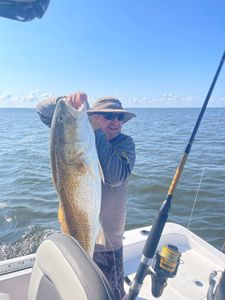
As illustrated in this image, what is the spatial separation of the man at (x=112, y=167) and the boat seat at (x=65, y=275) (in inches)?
22.4

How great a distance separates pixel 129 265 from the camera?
141 inches

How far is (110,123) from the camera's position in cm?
233

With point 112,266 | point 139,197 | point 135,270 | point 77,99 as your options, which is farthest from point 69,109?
point 139,197

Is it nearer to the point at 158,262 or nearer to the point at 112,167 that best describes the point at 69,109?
the point at 112,167

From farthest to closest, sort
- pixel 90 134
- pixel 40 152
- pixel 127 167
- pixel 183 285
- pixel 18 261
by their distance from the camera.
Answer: pixel 40 152
pixel 183 285
pixel 18 261
pixel 127 167
pixel 90 134

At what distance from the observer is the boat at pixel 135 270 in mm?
1676

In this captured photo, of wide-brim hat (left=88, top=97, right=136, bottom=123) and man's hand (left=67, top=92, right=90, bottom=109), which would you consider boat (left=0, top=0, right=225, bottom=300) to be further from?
wide-brim hat (left=88, top=97, right=136, bottom=123)

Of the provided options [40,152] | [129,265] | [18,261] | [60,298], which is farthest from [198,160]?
[60,298]

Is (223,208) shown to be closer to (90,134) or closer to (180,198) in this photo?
(180,198)

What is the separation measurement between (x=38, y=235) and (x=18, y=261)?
3420 millimetres

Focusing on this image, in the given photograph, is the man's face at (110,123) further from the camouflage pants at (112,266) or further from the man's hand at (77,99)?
the camouflage pants at (112,266)

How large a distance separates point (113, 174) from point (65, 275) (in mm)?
770

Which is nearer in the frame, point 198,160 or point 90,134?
point 90,134

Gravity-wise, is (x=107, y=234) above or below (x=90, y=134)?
below
